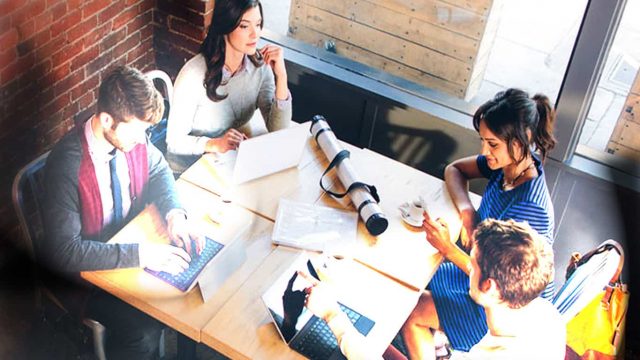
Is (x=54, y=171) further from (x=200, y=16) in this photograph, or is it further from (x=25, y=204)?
(x=200, y=16)

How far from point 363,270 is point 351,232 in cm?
15

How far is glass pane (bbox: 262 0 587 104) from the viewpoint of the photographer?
9.64ft

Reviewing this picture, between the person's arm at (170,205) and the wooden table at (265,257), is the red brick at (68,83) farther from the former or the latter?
the wooden table at (265,257)

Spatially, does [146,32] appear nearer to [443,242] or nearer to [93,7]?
[93,7]

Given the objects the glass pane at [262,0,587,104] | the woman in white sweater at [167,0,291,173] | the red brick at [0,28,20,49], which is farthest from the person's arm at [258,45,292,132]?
the red brick at [0,28,20,49]

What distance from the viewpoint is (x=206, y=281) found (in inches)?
98.3

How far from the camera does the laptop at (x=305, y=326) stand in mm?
2412

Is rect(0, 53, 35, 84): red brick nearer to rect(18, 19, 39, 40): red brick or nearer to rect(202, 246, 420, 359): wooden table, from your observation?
rect(18, 19, 39, 40): red brick

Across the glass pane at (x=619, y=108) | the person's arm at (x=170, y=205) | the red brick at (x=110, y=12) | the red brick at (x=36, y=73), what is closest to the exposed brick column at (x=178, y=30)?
the red brick at (x=110, y=12)

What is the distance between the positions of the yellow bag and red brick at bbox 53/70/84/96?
71.8 inches

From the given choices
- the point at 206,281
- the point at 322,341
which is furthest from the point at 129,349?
the point at 322,341

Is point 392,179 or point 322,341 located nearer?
point 322,341

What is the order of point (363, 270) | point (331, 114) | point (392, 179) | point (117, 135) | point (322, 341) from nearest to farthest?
point (117, 135) → point (322, 341) → point (363, 270) → point (392, 179) → point (331, 114)

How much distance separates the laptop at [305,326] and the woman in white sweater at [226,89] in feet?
1.75
